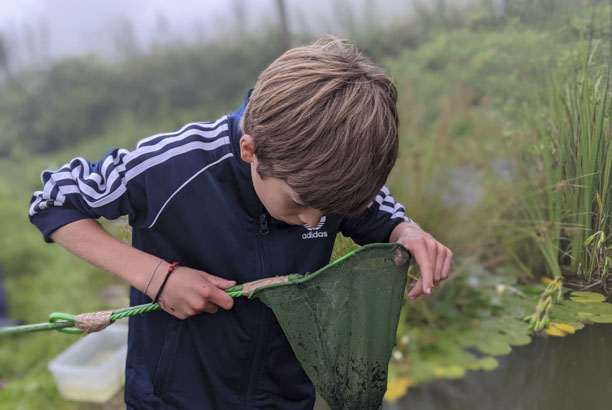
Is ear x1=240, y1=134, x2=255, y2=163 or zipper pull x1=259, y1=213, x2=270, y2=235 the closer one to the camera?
ear x1=240, y1=134, x2=255, y2=163

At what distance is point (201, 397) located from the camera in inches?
61.5

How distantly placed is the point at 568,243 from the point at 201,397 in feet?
3.74

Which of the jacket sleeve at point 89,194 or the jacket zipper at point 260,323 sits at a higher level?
the jacket sleeve at point 89,194

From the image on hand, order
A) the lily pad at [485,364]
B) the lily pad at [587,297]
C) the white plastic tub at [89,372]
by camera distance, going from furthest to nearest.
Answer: the white plastic tub at [89,372] → the lily pad at [485,364] → the lily pad at [587,297]

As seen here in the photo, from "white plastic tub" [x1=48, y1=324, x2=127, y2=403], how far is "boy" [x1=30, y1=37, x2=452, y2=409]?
1.25 meters

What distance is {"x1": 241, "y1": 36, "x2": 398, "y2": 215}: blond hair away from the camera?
1.19m

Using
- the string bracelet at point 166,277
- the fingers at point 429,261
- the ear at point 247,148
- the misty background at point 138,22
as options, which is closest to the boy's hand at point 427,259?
the fingers at point 429,261

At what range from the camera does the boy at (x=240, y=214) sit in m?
1.21

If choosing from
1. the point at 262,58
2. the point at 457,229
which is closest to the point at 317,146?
the point at 457,229

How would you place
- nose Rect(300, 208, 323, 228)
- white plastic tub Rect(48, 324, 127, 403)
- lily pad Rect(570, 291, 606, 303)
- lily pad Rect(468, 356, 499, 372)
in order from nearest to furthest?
nose Rect(300, 208, 323, 228) → lily pad Rect(570, 291, 606, 303) → lily pad Rect(468, 356, 499, 372) → white plastic tub Rect(48, 324, 127, 403)

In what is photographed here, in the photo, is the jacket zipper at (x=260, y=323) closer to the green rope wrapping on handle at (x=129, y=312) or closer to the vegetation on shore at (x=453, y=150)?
the green rope wrapping on handle at (x=129, y=312)

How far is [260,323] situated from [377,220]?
1.46ft

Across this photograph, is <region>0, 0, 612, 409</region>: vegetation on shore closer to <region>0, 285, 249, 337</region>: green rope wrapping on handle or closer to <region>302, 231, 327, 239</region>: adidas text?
<region>302, 231, 327, 239</region>: adidas text

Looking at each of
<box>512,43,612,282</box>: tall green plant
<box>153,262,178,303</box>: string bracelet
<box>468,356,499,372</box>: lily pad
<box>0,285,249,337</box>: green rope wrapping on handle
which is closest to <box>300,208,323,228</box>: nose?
<box>0,285,249,337</box>: green rope wrapping on handle
